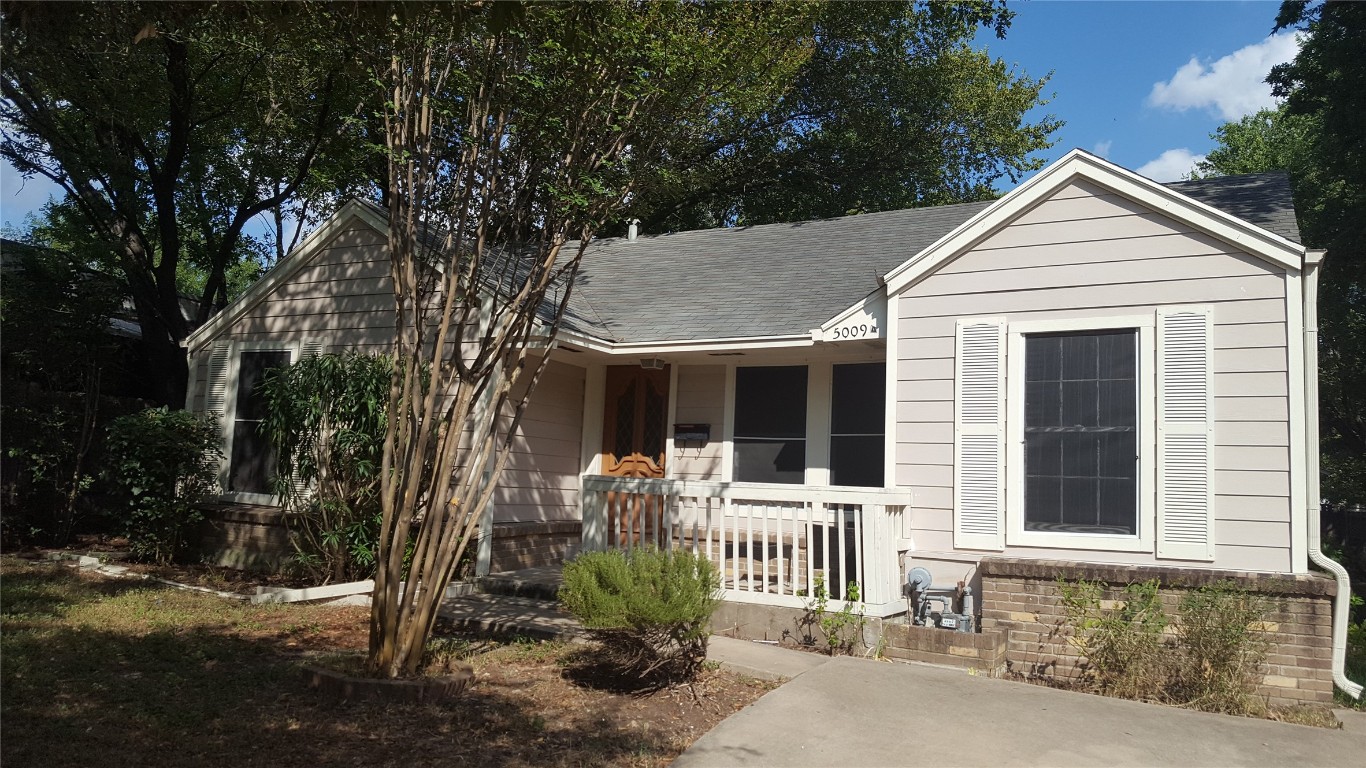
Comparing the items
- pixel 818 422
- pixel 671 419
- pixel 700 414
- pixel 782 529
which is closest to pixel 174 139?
pixel 671 419

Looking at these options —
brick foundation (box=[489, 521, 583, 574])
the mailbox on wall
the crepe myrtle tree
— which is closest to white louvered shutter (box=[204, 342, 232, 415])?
brick foundation (box=[489, 521, 583, 574])

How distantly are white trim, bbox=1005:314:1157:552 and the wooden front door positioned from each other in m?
4.22

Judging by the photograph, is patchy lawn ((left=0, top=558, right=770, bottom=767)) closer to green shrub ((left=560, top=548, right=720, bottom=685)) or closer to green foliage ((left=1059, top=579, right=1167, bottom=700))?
green shrub ((left=560, top=548, right=720, bottom=685))

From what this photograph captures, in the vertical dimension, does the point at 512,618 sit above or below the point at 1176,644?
below

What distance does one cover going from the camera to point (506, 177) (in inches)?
272

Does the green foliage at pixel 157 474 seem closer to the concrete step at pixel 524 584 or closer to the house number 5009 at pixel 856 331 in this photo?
the concrete step at pixel 524 584

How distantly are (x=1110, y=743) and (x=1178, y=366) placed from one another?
11.0 feet

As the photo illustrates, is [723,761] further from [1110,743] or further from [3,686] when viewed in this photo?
[3,686]

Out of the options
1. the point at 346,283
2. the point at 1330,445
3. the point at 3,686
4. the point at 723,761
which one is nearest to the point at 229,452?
the point at 346,283

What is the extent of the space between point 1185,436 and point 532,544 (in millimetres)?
6406

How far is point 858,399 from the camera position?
998 centimetres

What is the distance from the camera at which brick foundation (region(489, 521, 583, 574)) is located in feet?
32.5

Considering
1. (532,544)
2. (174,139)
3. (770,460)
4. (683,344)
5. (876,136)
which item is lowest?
(532,544)

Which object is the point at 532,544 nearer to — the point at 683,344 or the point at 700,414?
the point at 700,414
